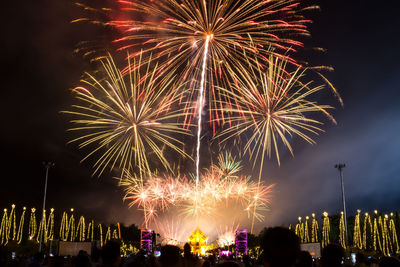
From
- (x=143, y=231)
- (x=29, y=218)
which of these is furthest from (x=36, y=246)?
(x=143, y=231)

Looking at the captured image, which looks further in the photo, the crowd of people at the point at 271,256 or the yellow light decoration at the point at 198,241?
the yellow light decoration at the point at 198,241

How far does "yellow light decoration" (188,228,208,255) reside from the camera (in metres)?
52.8

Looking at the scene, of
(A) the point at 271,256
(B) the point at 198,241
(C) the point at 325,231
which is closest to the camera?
(A) the point at 271,256

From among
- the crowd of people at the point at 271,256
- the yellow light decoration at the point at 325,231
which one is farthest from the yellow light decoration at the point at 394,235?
the crowd of people at the point at 271,256

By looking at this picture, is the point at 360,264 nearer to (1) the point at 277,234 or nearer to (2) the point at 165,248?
(2) the point at 165,248

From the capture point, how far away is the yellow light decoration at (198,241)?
52.8m

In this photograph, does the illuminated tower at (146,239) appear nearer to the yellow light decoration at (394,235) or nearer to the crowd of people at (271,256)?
the crowd of people at (271,256)

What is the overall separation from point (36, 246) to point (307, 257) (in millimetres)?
56708

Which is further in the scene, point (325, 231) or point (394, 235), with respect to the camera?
point (325, 231)

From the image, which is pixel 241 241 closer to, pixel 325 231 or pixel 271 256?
pixel 271 256

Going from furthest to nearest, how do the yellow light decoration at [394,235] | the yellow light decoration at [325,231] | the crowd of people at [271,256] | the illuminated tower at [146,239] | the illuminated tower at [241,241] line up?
the yellow light decoration at [325,231] < the yellow light decoration at [394,235] < the illuminated tower at [241,241] < the illuminated tower at [146,239] < the crowd of people at [271,256]

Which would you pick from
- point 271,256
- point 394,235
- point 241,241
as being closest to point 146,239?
point 241,241

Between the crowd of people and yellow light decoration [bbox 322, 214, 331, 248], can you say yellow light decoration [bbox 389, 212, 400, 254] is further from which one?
the crowd of people

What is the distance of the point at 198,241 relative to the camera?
53.8m
